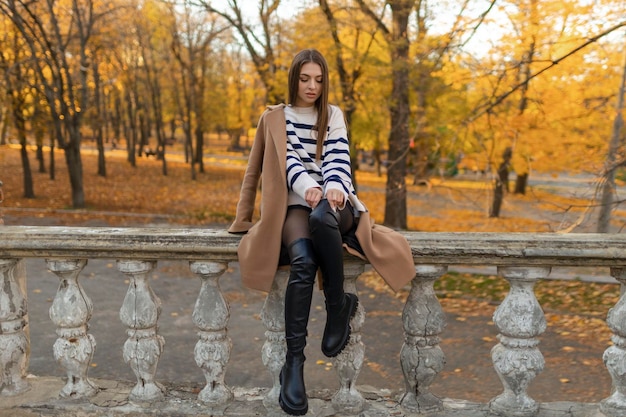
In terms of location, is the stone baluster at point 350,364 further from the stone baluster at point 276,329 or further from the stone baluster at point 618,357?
the stone baluster at point 618,357

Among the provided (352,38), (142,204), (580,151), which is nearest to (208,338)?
(580,151)

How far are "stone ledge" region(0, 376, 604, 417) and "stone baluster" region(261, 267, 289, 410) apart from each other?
126 millimetres

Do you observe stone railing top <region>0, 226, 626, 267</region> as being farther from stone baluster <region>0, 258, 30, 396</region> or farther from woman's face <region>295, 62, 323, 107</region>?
woman's face <region>295, 62, 323, 107</region>

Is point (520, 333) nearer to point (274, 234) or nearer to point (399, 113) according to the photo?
point (274, 234)

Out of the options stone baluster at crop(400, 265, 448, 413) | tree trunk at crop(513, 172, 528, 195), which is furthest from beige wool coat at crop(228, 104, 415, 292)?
tree trunk at crop(513, 172, 528, 195)

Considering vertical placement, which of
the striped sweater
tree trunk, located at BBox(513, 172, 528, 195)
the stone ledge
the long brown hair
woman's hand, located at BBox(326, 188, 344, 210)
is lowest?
tree trunk, located at BBox(513, 172, 528, 195)

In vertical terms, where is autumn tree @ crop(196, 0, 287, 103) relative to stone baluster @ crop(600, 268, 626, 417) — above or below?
above

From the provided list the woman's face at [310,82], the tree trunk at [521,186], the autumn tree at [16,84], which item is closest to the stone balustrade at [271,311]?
the woman's face at [310,82]

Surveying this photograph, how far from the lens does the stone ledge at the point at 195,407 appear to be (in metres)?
2.67

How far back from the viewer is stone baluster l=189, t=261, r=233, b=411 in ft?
8.80

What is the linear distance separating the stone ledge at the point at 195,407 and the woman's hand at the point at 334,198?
3.26 feet

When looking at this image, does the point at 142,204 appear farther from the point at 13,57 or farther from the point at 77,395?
the point at 77,395

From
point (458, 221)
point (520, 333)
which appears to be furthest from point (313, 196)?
point (458, 221)

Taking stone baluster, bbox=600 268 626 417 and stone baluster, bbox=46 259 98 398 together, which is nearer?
stone baluster, bbox=600 268 626 417
